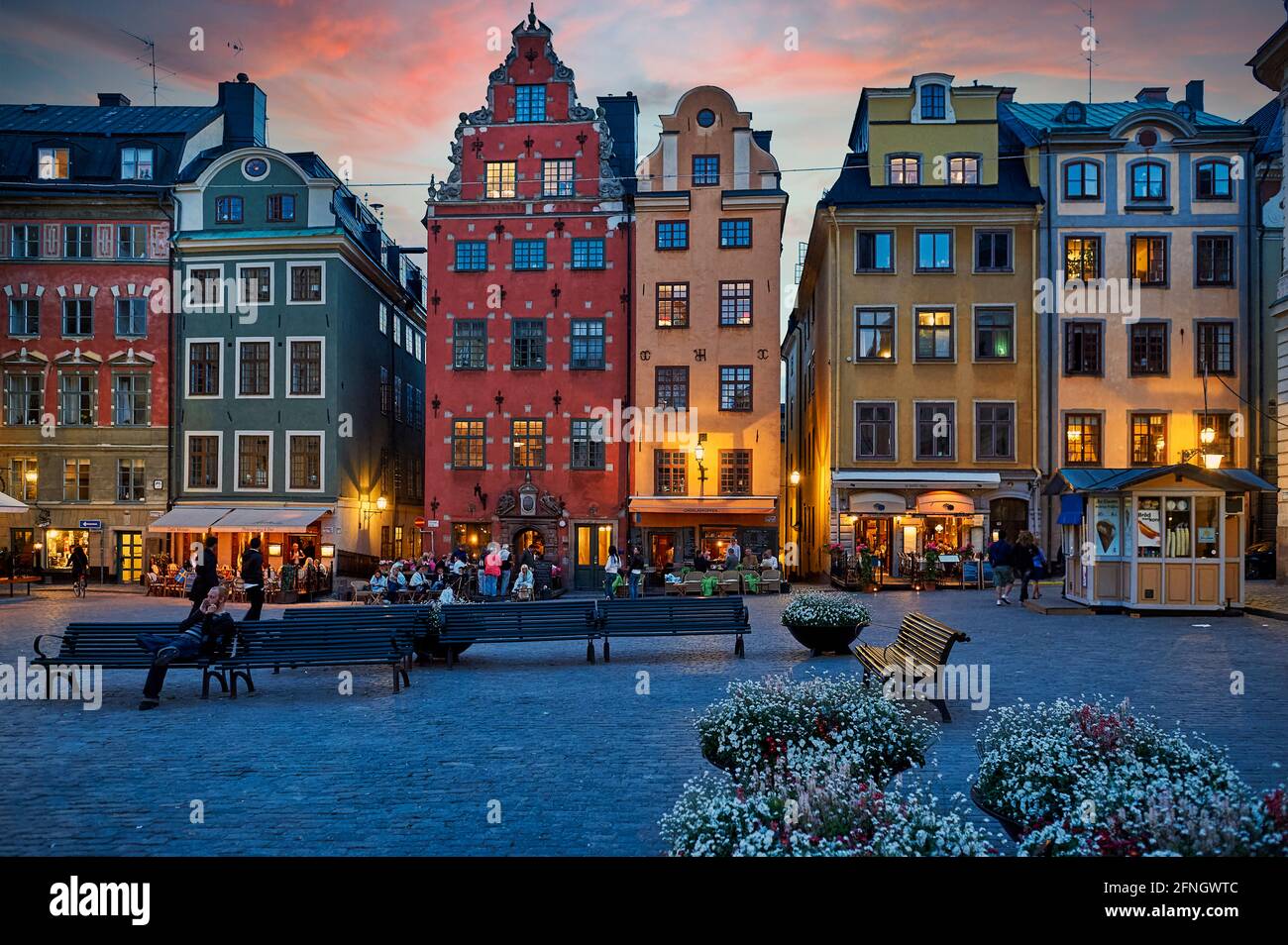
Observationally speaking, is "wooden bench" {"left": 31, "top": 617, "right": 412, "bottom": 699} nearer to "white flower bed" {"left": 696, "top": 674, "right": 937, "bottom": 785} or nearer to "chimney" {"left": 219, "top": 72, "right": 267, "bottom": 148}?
"white flower bed" {"left": 696, "top": 674, "right": 937, "bottom": 785}

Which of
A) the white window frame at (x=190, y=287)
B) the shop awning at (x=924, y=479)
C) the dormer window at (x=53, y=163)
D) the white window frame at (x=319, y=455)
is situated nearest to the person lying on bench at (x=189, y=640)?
the white window frame at (x=319, y=455)

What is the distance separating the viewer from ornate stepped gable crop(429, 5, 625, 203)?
1484 inches

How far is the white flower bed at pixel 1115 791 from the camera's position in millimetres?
3789

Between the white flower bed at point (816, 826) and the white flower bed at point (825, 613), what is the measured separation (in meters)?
11.2

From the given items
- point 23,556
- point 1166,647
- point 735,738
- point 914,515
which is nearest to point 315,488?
point 23,556

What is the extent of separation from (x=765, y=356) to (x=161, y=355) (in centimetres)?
2373

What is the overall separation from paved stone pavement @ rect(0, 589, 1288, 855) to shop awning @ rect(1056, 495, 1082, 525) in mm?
5871

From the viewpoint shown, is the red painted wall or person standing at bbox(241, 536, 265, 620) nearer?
person standing at bbox(241, 536, 265, 620)

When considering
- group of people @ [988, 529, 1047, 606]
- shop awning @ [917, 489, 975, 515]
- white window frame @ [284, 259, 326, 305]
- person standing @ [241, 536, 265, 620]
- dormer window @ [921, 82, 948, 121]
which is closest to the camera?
person standing @ [241, 536, 265, 620]

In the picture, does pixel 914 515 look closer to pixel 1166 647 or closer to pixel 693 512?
pixel 693 512

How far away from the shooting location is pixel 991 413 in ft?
119

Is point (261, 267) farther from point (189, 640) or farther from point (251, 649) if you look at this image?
point (189, 640)

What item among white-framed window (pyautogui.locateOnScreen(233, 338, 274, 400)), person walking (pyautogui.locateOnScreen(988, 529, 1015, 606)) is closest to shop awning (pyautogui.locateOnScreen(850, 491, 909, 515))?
person walking (pyautogui.locateOnScreen(988, 529, 1015, 606))

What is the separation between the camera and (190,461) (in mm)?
38469
